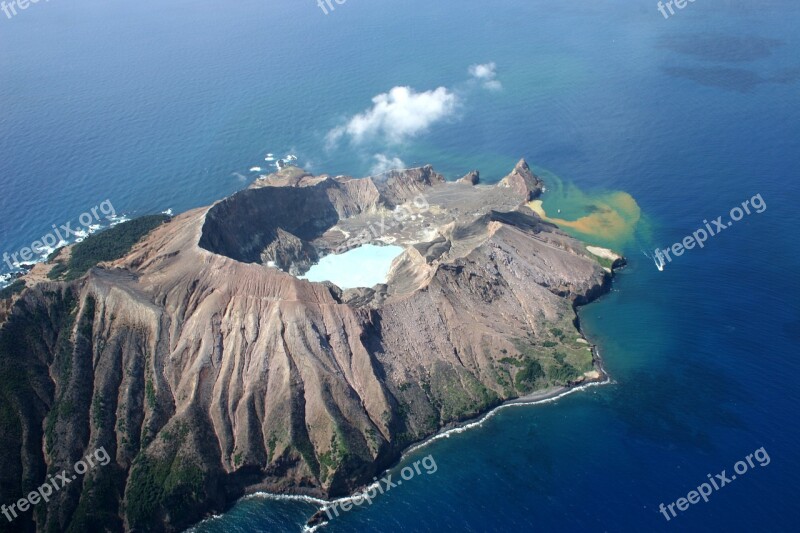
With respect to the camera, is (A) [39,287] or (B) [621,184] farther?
(B) [621,184]

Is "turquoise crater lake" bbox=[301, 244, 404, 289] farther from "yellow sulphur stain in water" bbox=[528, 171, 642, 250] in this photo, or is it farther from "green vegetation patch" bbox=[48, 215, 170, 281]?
"yellow sulphur stain in water" bbox=[528, 171, 642, 250]

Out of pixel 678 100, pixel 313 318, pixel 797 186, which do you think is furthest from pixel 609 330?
pixel 678 100

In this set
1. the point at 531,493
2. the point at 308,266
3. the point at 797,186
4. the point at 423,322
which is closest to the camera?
the point at 531,493

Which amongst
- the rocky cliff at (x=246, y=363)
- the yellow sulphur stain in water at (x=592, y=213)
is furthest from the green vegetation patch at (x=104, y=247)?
the yellow sulphur stain in water at (x=592, y=213)

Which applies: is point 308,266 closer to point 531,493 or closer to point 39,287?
point 39,287

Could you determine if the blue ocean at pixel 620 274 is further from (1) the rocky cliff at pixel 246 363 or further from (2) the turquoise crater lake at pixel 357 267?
(2) the turquoise crater lake at pixel 357 267

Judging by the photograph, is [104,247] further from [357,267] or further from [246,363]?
[357,267]

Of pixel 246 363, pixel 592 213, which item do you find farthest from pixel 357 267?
pixel 592 213
